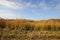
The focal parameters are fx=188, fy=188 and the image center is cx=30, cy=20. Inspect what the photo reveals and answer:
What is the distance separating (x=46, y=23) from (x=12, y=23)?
1794 millimetres

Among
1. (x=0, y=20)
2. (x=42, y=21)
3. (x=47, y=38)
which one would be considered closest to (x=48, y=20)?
(x=42, y=21)

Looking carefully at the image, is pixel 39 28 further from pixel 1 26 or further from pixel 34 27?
pixel 1 26

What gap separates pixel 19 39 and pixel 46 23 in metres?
3.37

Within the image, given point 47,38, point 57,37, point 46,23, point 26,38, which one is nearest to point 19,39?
point 26,38

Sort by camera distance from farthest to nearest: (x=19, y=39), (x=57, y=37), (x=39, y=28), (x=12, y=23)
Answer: (x=12, y=23) < (x=39, y=28) < (x=57, y=37) < (x=19, y=39)

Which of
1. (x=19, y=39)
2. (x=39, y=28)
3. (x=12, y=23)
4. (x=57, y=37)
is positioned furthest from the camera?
(x=12, y=23)

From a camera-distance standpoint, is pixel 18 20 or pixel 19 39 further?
pixel 18 20

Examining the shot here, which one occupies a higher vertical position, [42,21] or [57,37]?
[42,21]

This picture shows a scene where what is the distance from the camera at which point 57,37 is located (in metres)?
7.39

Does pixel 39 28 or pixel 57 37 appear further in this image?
pixel 39 28

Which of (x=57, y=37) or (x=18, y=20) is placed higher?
(x=18, y=20)

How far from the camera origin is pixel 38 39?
6.87 m

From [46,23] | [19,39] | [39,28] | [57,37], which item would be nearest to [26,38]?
[19,39]

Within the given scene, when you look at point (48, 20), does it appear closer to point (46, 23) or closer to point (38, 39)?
point (46, 23)
